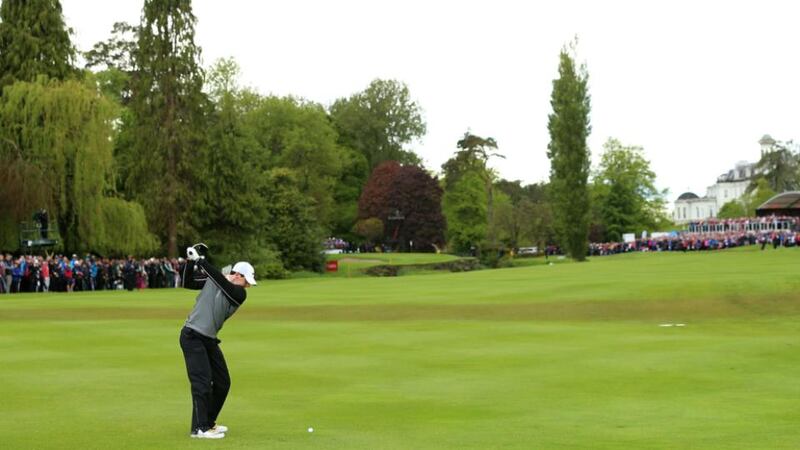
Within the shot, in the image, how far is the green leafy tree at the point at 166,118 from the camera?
3123 inches

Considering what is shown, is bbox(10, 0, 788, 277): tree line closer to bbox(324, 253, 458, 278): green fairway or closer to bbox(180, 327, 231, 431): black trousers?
bbox(324, 253, 458, 278): green fairway

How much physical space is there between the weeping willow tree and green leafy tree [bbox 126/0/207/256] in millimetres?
12519

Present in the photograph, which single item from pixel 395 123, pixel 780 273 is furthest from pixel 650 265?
pixel 395 123

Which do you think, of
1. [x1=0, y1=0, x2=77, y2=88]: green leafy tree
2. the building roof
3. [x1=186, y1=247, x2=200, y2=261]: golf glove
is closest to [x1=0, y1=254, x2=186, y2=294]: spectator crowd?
[x1=0, y1=0, x2=77, y2=88]: green leafy tree

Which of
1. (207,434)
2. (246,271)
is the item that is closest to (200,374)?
(207,434)

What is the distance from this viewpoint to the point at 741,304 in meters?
39.8

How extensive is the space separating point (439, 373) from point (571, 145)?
7786 cm

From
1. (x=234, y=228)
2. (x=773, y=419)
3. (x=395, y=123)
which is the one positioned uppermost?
(x=395, y=123)

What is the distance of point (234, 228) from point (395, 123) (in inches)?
2596

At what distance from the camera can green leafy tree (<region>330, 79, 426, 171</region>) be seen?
14538cm

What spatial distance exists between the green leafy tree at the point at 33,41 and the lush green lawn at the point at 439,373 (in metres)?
33.2

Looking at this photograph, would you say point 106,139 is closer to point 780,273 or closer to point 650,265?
A: point 650,265

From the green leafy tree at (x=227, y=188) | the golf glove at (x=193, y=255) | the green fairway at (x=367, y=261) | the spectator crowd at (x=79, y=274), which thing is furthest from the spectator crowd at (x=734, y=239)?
the golf glove at (x=193, y=255)

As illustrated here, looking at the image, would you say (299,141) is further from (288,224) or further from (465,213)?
(465,213)
